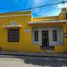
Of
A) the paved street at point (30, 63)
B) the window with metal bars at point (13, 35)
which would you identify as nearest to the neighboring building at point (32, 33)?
the window with metal bars at point (13, 35)

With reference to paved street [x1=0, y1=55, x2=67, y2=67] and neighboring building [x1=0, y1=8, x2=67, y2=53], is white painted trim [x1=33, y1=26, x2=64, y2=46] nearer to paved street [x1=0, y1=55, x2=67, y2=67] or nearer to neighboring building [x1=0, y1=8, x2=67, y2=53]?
neighboring building [x1=0, y1=8, x2=67, y2=53]

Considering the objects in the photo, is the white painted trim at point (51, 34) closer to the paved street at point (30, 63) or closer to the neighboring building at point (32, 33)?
the neighboring building at point (32, 33)

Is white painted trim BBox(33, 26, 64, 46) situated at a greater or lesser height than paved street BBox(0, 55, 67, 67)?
greater

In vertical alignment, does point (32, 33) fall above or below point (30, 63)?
above

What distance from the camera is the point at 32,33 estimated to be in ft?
85.6

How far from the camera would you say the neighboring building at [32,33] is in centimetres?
2502

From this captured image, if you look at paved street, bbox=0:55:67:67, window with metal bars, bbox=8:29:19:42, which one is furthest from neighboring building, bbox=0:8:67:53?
paved street, bbox=0:55:67:67

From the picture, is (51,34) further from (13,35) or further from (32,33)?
(13,35)

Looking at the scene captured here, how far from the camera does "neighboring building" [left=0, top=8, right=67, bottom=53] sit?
2502 cm

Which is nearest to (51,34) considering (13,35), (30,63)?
(13,35)

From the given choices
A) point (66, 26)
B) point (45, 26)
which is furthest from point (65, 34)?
point (45, 26)

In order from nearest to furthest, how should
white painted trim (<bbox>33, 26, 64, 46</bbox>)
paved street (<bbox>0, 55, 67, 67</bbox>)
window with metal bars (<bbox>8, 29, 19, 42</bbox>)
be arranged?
paved street (<bbox>0, 55, 67, 67</bbox>) < white painted trim (<bbox>33, 26, 64, 46</bbox>) < window with metal bars (<bbox>8, 29, 19, 42</bbox>)

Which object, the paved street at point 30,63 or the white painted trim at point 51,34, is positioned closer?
the paved street at point 30,63

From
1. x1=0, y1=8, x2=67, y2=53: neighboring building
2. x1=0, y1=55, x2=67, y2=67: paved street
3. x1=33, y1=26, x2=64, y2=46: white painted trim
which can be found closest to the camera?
x1=0, y1=55, x2=67, y2=67: paved street
